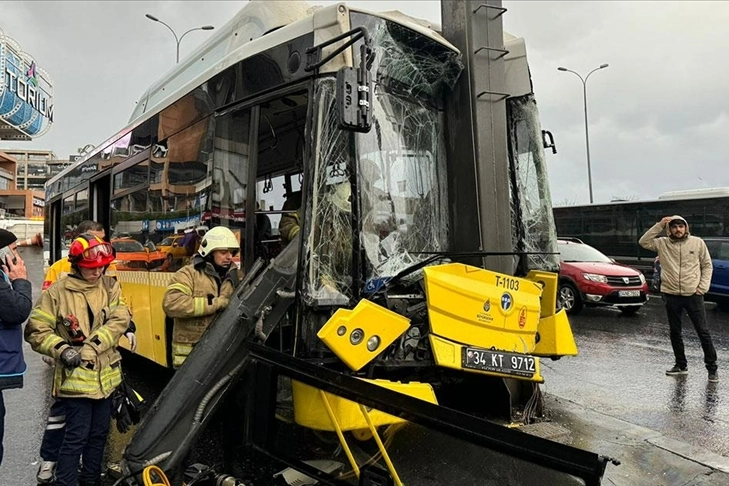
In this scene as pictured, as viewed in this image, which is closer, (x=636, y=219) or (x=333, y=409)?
(x=333, y=409)

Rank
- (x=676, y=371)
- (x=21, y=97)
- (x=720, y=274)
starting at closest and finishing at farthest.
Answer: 1. (x=676, y=371)
2. (x=720, y=274)
3. (x=21, y=97)

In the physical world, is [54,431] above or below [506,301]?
below

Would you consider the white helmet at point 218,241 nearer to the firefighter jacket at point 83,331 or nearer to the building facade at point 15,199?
the firefighter jacket at point 83,331

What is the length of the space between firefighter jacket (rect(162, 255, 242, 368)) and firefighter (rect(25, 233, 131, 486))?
1.31ft

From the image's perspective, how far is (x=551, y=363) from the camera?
25.9 ft

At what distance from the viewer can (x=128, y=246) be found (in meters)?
6.32

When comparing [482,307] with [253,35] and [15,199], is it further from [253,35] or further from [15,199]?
[15,199]

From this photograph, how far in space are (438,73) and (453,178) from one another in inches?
31.5

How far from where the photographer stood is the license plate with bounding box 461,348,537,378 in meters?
3.70

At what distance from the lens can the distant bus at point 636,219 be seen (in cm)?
1503

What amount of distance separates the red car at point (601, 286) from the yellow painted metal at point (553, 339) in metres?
7.46

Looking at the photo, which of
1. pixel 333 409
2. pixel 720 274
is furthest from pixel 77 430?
pixel 720 274

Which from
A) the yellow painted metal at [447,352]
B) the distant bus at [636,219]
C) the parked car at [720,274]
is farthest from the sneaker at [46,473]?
the distant bus at [636,219]

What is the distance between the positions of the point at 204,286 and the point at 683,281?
5.56 m
